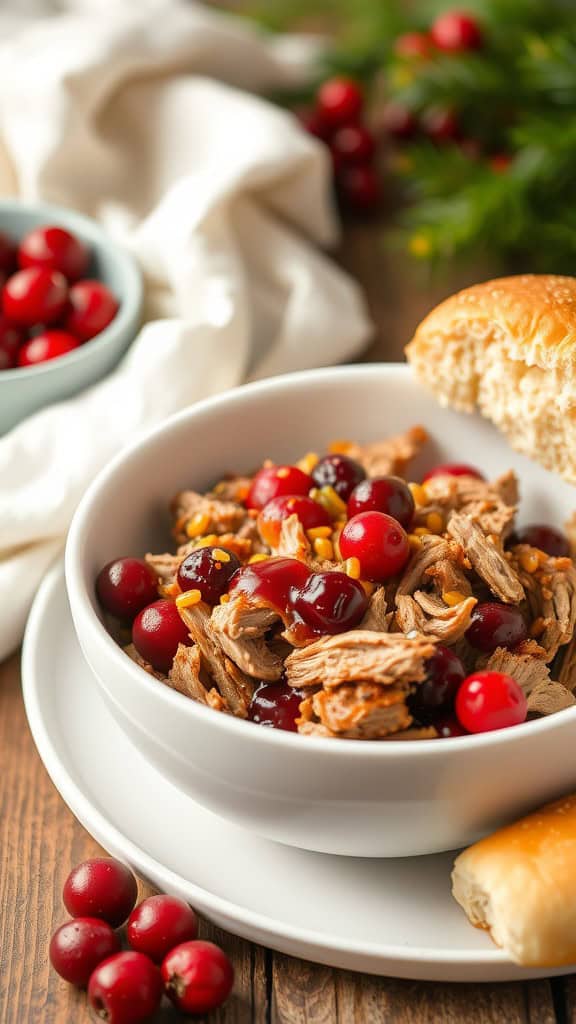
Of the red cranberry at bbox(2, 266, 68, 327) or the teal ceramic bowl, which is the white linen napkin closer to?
the teal ceramic bowl

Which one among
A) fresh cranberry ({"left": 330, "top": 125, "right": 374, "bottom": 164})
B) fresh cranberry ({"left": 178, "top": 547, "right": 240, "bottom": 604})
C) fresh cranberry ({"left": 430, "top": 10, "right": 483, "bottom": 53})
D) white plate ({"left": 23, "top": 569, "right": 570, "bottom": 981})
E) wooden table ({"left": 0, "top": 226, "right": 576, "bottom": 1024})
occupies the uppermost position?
fresh cranberry ({"left": 430, "top": 10, "right": 483, "bottom": 53})

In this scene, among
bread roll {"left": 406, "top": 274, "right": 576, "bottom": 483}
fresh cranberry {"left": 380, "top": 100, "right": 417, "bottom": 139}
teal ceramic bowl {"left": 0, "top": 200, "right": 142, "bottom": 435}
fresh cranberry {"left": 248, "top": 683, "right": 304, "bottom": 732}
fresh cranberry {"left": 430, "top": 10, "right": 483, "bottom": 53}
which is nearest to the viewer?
fresh cranberry {"left": 248, "top": 683, "right": 304, "bottom": 732}

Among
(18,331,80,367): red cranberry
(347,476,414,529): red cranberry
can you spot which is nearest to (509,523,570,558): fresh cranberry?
(347,476,414,529): red cranberry

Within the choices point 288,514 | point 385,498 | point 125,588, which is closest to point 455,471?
point 385,498

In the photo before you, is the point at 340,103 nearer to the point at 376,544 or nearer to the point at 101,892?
the point at 376,544

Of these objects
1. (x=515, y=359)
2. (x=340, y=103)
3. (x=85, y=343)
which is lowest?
(x=85, y=343)

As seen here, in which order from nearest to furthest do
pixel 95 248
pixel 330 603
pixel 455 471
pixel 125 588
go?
pixel 330 603 < pixel 125 588 < pixel 455 471 < pixel 95 248

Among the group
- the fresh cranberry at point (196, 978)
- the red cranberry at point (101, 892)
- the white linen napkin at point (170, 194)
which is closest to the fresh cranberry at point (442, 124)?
the white linen napkin at point (170, 194)

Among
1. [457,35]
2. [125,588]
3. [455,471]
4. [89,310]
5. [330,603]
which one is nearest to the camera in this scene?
[330,603]
